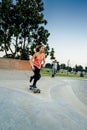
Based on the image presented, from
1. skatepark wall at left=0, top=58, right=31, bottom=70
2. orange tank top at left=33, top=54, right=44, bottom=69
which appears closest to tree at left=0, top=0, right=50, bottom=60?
skatepark wall at left=0, top=58, right=31, bottom=70

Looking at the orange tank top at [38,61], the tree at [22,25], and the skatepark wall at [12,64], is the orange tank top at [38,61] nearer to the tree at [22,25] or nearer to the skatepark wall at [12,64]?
the skatepark wall at [12,64]

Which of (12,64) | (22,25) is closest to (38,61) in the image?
(12,64)

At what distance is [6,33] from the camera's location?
44.7 metres

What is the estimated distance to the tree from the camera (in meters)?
43.7

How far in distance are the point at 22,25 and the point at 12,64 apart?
44.4ft

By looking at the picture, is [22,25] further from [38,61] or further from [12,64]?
[38,61]

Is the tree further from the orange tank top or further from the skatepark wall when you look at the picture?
the orange tank top

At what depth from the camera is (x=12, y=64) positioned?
107 ft

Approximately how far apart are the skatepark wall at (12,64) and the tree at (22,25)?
959cm

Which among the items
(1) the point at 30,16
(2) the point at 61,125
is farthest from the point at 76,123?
(1) the point at 30,16

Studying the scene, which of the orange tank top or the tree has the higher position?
the tree

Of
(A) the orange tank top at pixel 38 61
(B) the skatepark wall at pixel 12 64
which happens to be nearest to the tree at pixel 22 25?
(B) the skatepark wall at pixel 12 64

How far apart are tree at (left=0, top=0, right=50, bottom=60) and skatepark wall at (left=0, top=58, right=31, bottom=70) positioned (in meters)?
9.59

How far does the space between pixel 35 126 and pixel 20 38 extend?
41185mm
